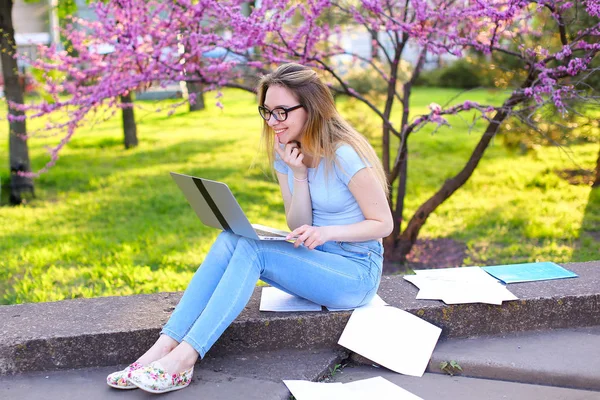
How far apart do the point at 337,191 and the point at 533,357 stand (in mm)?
979

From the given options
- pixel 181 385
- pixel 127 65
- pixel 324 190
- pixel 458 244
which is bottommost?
pixel 458 244

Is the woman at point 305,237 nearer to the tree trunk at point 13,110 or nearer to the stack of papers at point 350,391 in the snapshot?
the stack of papers at point 350,391

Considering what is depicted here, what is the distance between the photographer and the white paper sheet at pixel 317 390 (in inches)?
91.3

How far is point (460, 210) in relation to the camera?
20.3 ft

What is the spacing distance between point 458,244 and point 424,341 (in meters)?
2.61

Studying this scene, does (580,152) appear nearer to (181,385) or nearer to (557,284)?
(557,284)

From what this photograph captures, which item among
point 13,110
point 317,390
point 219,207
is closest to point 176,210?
point 13,110

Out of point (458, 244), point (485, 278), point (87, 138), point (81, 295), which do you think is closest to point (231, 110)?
point (87, 138)

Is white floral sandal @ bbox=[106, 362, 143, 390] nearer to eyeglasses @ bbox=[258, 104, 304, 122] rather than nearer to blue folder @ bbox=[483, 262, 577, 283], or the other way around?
eyeglasses @ bbox=[258, 104, 304, 122]

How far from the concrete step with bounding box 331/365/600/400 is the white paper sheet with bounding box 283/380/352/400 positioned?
0.53ft

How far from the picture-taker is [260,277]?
263 centimetres

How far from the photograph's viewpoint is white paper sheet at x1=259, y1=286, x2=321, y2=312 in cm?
275

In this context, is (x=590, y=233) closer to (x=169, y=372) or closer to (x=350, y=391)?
(x=350, y=391)

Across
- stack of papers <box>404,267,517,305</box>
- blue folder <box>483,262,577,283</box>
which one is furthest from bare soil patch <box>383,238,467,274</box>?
stack of papers <box>404,267,517,305</box>
